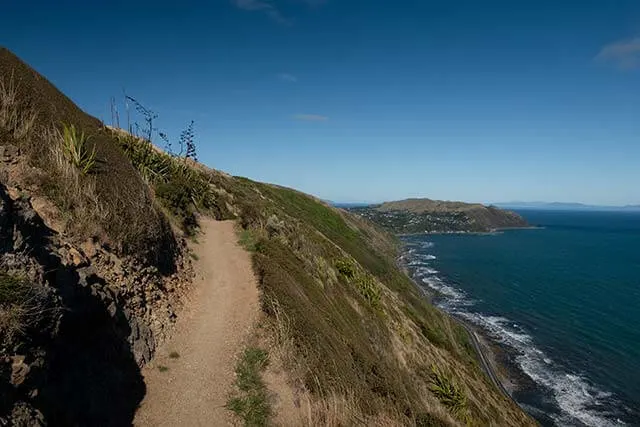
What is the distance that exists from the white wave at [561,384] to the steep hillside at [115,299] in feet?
56.7

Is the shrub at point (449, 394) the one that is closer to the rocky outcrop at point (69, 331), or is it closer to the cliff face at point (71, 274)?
the cliff face at point (71, 274)

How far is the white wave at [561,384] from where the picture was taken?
102 feet

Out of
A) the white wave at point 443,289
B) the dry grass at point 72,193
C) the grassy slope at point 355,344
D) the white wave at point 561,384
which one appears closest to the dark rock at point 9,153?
the dry grass at point 72,193

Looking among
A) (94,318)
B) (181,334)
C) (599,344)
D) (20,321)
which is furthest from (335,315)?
(599,344)

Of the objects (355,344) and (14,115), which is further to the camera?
(355,344)

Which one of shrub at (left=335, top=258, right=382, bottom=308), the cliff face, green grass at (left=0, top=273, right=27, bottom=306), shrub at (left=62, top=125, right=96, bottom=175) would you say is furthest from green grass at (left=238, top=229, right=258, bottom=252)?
green grass at (left=0, top=273, right=27, bottom=306)

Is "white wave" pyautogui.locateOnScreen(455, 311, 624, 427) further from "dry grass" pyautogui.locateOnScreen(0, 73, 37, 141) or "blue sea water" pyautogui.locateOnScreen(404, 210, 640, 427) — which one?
"dry grass" pyautogui.locateOnScreen(0, 73, 37, 141)

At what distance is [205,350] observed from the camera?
10.2 meters

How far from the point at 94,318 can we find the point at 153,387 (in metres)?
1.97

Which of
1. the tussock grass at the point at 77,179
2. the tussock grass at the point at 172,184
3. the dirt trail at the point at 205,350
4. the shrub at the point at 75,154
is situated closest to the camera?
the dirt trail at the point at 205,350

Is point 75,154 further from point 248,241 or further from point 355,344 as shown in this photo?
point 355,344

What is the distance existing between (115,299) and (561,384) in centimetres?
3954

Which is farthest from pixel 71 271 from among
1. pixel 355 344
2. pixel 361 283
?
pixel 361 283

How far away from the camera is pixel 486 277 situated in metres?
77.4
